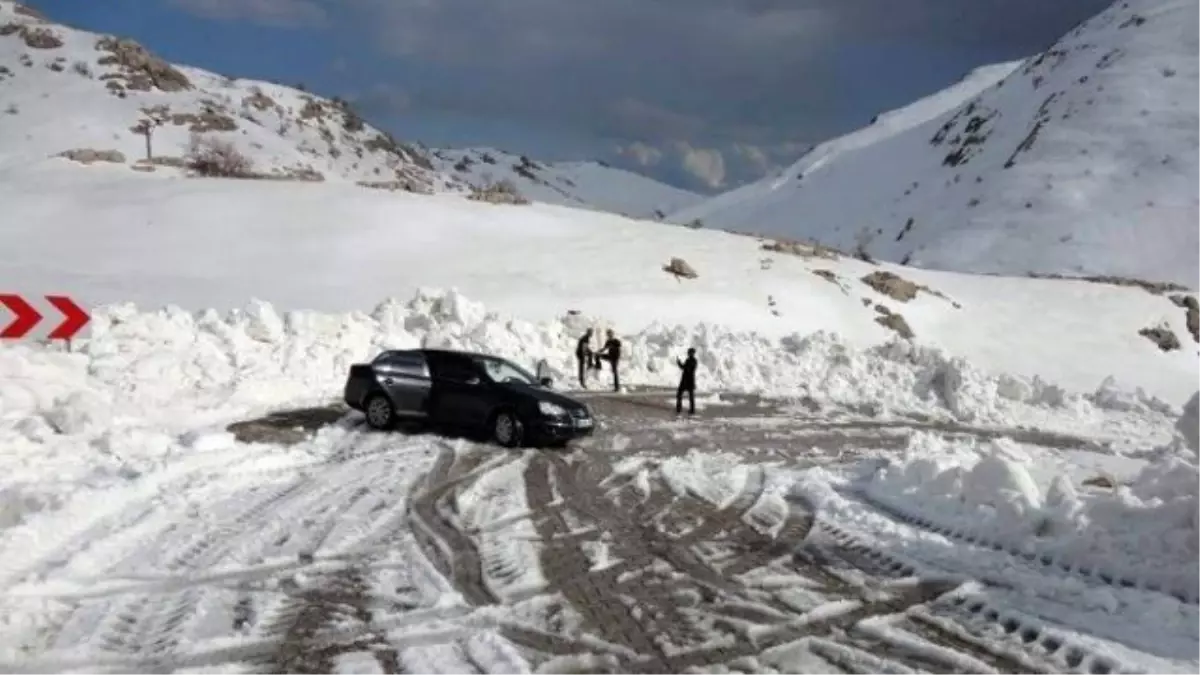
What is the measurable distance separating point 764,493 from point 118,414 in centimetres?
960

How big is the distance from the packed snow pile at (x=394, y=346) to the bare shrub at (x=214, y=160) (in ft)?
96.4

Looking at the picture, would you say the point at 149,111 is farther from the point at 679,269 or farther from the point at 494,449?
the point at 494,449

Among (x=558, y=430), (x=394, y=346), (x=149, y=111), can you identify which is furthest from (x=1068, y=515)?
(x=149, y=111)

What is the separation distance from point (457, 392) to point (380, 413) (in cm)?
138

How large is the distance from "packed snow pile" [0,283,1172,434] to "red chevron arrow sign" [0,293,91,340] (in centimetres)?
32

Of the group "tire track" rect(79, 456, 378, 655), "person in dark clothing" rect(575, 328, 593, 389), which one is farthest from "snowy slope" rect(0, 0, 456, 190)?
"tire track" rect(79, 456, 378, 655)

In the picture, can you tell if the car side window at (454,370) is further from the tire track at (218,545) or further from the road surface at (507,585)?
the tire track at (218,545)

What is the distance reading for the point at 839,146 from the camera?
17375 centimetres

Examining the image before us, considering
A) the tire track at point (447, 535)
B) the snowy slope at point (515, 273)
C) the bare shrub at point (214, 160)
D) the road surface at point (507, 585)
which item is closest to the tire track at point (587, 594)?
the road surface at point (507, 585)

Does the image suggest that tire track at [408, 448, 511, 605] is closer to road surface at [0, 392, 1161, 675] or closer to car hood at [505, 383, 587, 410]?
road surface at [0, 392, 1161, 675]

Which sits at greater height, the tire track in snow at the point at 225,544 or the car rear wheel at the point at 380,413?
the car rear wheel at the point at 380,413

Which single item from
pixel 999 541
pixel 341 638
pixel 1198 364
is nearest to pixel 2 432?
pixel 341 638

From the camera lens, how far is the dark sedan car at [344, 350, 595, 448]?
16297 mm

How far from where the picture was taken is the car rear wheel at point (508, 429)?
16.3 meters
